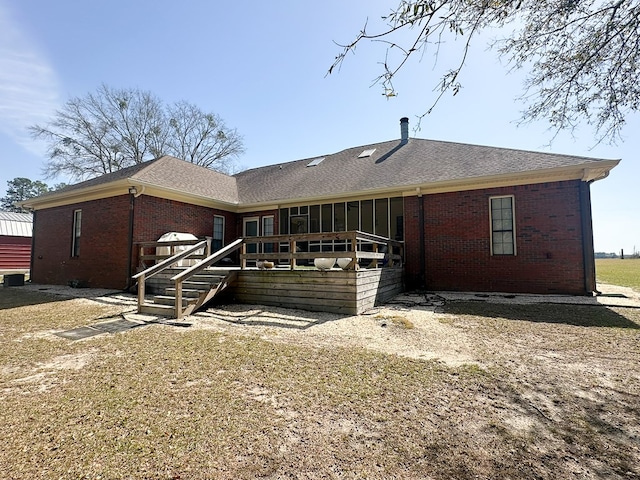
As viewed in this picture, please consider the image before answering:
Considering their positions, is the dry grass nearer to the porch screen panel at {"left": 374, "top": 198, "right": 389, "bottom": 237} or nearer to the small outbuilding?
the porch screen panel at {"left": 374, "top": 198, "right": 389, "bottom": 237}

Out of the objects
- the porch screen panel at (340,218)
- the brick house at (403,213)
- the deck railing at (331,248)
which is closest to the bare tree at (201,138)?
the brick house at (403,213)

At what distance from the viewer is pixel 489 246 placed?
9570mm

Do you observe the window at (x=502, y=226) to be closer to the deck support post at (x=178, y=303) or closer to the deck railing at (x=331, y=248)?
the deck railing at (x=331, y=248)

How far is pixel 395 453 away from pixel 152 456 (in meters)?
1.57

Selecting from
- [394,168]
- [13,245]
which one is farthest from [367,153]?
[13,245]

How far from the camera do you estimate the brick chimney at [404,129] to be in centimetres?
1462

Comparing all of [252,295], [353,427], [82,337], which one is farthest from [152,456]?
[252,295]

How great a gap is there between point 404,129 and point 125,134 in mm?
22367

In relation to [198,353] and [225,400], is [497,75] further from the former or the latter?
[198,353]

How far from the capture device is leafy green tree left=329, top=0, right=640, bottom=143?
3023 millimetres

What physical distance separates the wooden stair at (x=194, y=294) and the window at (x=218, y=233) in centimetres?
530

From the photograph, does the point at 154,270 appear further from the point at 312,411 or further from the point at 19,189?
the point at 19,189

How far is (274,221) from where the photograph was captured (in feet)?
43.9

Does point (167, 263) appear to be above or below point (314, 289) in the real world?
above
